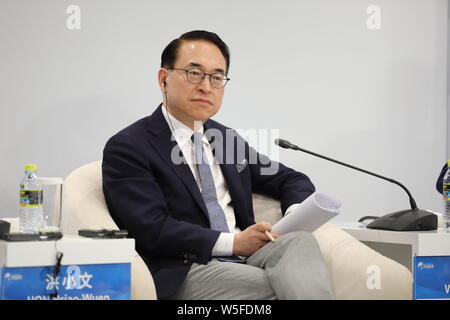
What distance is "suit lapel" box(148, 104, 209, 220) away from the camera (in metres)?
2.50

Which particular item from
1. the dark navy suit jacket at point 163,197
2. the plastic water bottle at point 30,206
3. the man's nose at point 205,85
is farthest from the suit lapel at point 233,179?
the plastic water bottle at point 30,206

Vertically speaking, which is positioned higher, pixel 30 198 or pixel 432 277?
pixel 30 198

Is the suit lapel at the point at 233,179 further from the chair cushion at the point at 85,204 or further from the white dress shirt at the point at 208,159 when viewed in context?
the chair cushion at the point at 85,204

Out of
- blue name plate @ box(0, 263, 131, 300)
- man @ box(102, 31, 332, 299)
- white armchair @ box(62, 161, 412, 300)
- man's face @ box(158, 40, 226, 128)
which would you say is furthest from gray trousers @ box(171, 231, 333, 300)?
man's face @ box(158, 40, 226, 128)

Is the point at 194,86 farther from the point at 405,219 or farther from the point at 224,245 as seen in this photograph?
the point at 405,219

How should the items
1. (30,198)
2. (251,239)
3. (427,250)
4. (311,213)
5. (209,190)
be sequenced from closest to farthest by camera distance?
(30,198) → (311,213) → (251,239) → (427,250) → (209,190)

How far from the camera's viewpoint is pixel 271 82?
3.60m

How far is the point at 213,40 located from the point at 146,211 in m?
0.82

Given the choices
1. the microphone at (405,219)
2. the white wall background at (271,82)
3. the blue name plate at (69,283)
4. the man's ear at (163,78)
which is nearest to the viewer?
the blue name plate at (69,283)

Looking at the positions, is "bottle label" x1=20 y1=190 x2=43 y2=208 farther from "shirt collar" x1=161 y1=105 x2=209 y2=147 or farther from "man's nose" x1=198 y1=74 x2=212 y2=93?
"man's nose" x1=198 y1=74 x2=212 y2=93

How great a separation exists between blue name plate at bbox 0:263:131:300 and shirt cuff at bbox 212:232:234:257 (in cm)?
42

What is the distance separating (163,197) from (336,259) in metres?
0.69

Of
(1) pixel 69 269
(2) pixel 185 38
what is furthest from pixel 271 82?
(1) pixel 69 269

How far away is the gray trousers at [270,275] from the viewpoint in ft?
6.49
